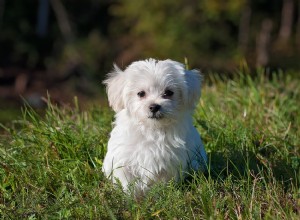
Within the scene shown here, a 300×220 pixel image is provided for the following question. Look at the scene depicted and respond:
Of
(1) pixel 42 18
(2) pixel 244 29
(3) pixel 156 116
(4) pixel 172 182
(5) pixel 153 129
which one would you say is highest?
(3) pixel 156 116

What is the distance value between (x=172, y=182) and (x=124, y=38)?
17.7 metres

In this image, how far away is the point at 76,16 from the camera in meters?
23.6

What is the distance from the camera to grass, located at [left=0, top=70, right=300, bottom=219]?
436cm

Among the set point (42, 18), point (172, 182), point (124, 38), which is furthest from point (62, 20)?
point (172, 182)

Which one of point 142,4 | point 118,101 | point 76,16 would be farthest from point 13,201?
point 76,16

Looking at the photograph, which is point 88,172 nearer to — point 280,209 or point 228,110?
point 280,209

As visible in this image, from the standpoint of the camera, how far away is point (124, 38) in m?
22.0

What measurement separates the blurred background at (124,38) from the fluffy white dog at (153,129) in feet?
41.3

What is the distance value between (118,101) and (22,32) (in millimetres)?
17529

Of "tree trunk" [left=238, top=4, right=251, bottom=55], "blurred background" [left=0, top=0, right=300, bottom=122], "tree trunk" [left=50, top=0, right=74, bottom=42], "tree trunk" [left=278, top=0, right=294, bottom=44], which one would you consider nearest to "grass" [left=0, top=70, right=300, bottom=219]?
"blurred background" [left=0, top=0, right=300, bottom=122]

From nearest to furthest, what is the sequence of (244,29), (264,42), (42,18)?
(264,42), (244,29), (42,18)

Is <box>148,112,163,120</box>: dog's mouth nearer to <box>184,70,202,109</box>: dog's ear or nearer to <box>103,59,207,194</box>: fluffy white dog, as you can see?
<box>103,59,207,194</box>: fluffy white dog

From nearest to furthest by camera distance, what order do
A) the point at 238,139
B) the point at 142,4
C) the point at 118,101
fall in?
the point at 118,101 → the point at 238,139 → the point at 142,4

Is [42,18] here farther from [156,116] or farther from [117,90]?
[156,116]
